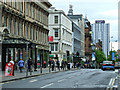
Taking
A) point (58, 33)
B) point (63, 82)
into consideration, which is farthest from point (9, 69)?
point (58, 33)

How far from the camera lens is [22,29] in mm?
54406

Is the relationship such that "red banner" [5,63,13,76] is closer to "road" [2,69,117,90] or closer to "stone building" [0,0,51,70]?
"road" [2,69,117,90]

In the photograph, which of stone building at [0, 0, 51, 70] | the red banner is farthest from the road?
stone building at [0, 0, 51, 70]

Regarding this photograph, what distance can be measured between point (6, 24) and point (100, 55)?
145 meters

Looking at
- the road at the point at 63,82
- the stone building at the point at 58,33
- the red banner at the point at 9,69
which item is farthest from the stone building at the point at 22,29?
the stone building at the point at 58,33

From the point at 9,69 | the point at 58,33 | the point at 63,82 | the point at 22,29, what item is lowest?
the point at 63,82

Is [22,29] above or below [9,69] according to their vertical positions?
above

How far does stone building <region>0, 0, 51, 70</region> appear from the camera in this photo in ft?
132

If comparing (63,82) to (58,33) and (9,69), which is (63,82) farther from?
(58,33)

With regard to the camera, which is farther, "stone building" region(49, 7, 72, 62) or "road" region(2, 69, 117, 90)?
"stone building" region(49, 7, 72, 62)

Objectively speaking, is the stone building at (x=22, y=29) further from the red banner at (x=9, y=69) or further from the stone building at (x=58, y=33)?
the stone building at (x=58, y=33)

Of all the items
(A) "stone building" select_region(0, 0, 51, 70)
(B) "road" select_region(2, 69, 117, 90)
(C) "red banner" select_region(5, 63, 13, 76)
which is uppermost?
(A) "stone building" select_region(0, 0, 51, 70)

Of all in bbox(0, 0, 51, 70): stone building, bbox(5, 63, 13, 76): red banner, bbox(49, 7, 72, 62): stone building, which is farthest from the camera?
bbox(49, 7, 72, 62): stone building

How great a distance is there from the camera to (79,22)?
13300cm
